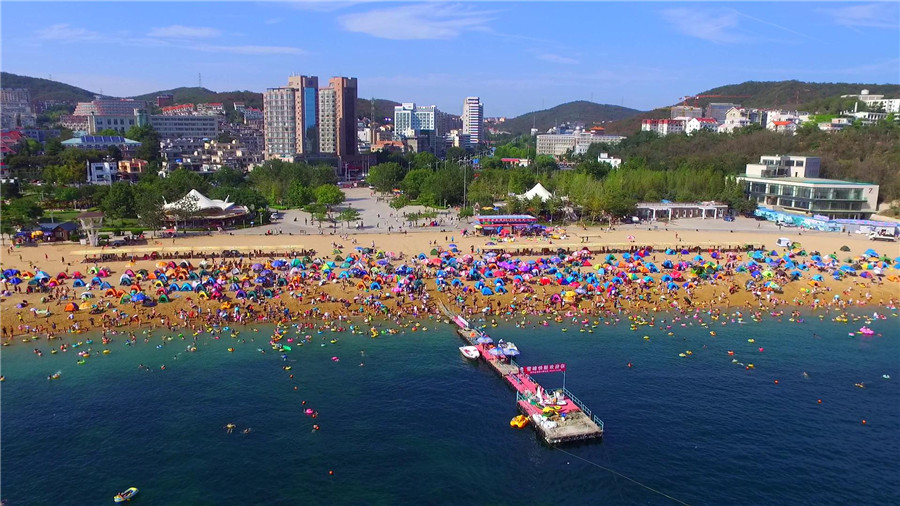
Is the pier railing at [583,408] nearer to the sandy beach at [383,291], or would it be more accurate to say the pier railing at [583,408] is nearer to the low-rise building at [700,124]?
the sandy beach at [383,291]

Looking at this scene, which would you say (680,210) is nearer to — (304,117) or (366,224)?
(366,224)

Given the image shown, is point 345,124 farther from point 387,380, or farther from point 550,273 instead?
point 387,380

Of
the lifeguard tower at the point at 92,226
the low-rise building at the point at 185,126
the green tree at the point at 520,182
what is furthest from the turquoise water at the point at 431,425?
the low-rise building at the point at 185,126

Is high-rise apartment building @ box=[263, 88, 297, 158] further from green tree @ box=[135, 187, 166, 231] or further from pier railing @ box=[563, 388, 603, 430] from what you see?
pier railing @ box=[563, 388, 603, 430]

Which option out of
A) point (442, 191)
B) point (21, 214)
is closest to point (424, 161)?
point (442, 191)

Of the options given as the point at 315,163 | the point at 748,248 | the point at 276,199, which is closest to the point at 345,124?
the point at 315,163

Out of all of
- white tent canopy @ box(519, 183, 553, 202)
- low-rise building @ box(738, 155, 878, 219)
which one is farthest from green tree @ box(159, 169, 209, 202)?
low-rise building @ box(738, 155, 878, 219)
